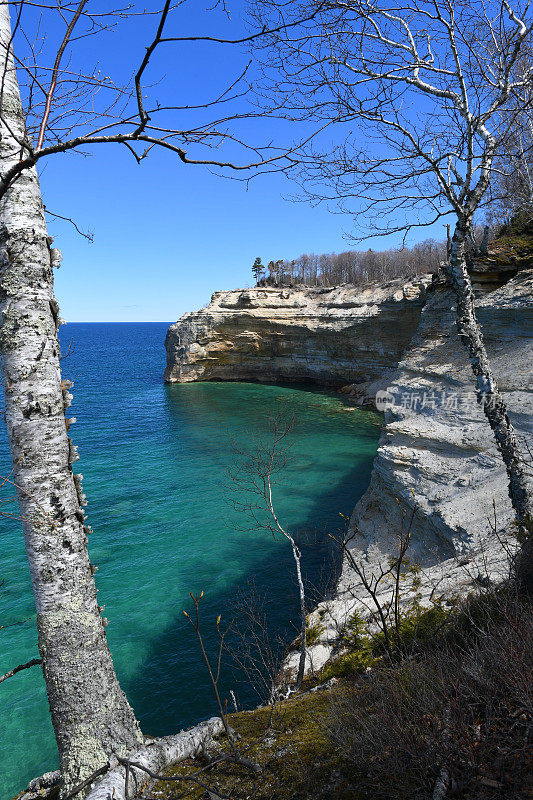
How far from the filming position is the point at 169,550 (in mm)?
15352

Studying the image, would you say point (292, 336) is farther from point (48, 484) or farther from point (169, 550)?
point (48, 484)

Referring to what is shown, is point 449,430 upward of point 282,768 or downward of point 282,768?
upward

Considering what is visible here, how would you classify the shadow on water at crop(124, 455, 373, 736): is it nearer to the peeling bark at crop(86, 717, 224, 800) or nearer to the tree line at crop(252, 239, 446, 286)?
the peeling bark at crop(86, 717, 224, 800)

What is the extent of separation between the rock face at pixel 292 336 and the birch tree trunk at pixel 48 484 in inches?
1485

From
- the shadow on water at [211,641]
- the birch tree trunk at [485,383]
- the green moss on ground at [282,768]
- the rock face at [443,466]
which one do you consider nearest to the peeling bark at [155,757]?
the green moss on ground at [282,768]

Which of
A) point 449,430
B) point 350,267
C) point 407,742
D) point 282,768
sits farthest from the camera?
point 350,267

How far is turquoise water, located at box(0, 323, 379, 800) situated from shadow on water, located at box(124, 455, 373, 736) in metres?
0.03

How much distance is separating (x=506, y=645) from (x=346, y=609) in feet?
17.6

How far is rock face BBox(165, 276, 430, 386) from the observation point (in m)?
41.5

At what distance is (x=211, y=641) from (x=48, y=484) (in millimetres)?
9459

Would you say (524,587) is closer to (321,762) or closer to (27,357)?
(321,762)

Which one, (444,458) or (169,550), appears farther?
(169,550)

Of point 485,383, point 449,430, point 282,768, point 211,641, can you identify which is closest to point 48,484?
point 282,768

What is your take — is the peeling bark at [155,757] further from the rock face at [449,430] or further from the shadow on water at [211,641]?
the shadow on water at [211,641]
